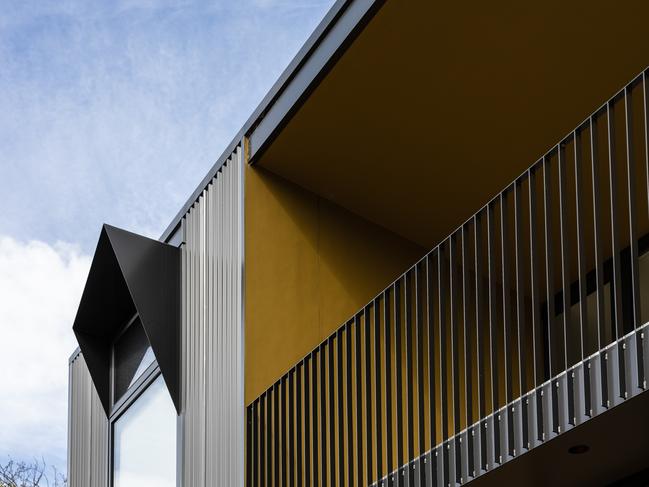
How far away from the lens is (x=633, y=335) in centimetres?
542

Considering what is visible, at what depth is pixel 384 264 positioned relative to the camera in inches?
433

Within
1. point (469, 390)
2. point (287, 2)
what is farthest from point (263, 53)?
point (469, 390)

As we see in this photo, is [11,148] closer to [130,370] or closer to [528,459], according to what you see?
[130,370]

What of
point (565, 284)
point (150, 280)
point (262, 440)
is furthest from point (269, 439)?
point (565, 284)

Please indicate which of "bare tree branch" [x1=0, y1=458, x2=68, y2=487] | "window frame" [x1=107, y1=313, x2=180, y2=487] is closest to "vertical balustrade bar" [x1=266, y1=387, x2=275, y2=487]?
"window frame" [x1=107, y1=313, x2=180, y2=487]

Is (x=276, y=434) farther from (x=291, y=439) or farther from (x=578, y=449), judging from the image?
(x=578, y=449)

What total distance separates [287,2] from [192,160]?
11346 mm

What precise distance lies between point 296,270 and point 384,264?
1.13 meters

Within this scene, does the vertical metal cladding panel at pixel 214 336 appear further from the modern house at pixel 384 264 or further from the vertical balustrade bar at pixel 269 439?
the vertical balustrade bar at pixel 269 439

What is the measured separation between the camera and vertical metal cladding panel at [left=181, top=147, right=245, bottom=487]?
381 inches

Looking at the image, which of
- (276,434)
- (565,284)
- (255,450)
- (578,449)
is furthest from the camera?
(255,450)

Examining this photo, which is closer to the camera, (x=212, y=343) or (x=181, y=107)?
(x=212, y=343)

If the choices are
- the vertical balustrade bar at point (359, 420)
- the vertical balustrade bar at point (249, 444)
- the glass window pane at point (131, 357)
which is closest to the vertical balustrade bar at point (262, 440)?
the vertical balustrade bar at point (249, 444)

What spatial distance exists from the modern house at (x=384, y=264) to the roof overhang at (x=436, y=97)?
0.7 inches
